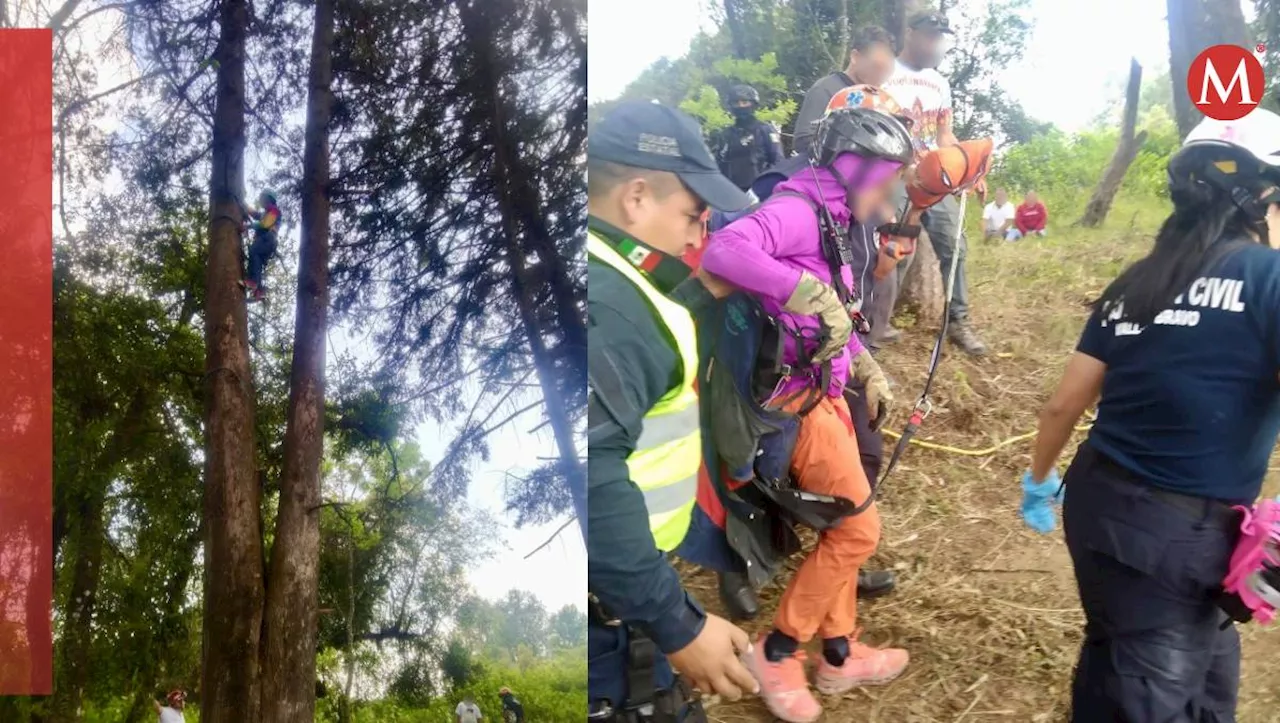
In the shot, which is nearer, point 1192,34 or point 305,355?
point 305,355

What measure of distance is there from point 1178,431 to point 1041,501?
0.74ft

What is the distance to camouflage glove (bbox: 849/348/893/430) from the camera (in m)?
1.33

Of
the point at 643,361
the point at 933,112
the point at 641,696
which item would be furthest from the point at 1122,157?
the point at 641,696

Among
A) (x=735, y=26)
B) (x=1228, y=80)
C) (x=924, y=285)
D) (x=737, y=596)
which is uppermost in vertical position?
(x=735, y=26)

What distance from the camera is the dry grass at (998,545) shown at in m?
1.25

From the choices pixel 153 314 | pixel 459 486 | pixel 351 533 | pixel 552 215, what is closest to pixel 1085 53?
pixel 552 215

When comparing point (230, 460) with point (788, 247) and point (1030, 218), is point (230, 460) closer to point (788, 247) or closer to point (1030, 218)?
point (788, 247)

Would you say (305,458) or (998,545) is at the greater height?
(305,458)

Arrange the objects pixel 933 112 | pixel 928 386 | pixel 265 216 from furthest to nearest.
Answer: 1. pixel 928 386
2. pixel 933 112
3. pixel 265 216

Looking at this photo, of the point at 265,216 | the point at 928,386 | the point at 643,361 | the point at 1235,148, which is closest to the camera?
the point at 643,361

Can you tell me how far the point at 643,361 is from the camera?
0.93 metres

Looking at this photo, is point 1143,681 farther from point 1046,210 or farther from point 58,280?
point 58,280

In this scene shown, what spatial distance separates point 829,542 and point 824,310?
385mm

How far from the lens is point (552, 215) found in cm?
100
